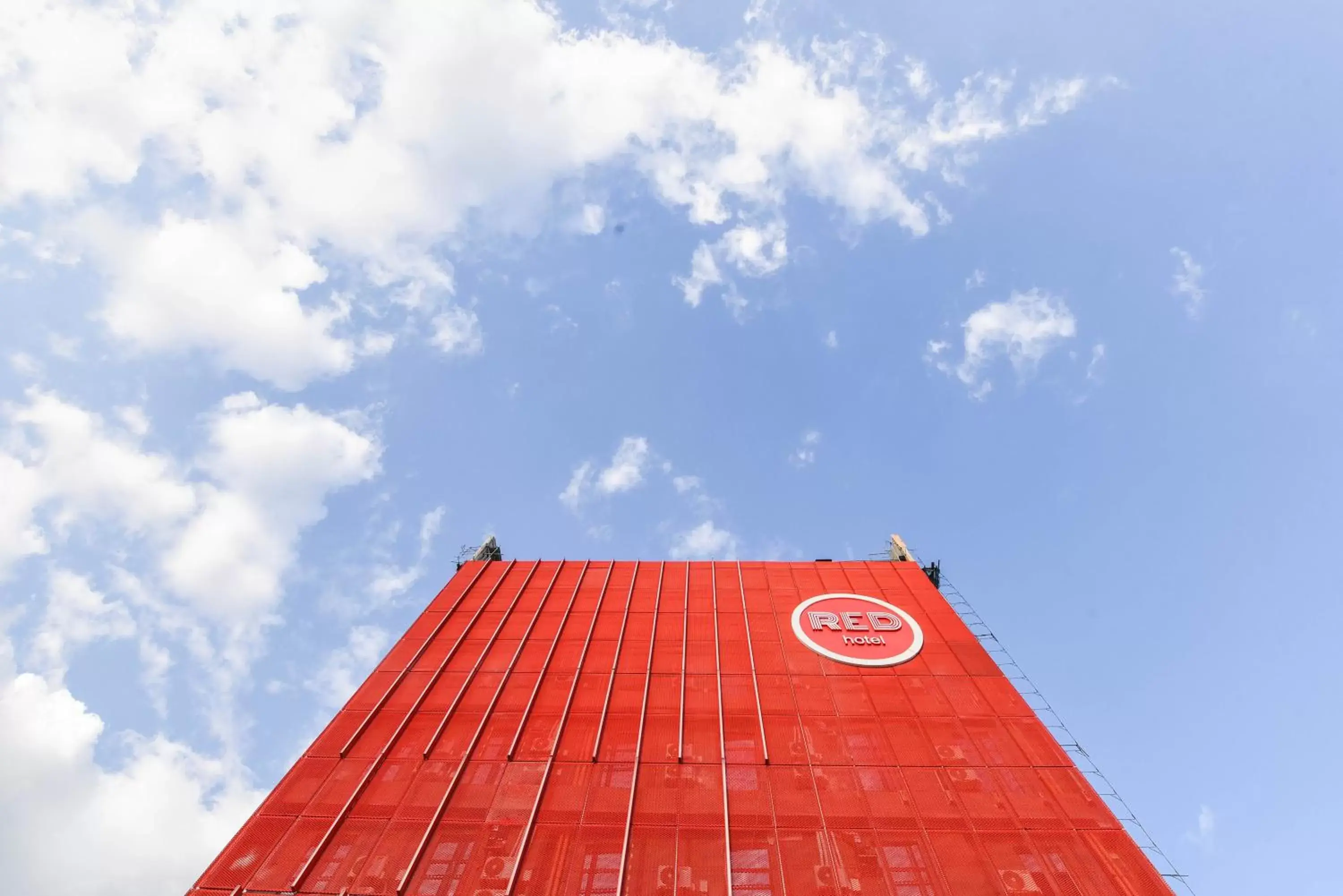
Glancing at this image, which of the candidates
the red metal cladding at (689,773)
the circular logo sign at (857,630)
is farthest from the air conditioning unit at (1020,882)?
the circular logo sign at (857,630)

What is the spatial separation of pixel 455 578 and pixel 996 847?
2953 cm

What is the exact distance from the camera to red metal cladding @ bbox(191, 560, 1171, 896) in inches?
743

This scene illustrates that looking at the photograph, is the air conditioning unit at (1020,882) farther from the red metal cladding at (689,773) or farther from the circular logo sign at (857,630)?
the circular logo sign at (857,630)

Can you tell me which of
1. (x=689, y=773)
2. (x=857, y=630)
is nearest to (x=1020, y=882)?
(x=689, y=773)

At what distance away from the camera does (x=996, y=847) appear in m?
19.9

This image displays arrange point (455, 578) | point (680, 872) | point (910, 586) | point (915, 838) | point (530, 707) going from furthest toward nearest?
point (455, 578), point (910, 586), point (530, 707), point (915, 838), point (680, 872)

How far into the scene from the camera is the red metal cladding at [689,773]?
1888 centimetres

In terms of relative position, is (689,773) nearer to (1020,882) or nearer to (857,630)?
(1020,882)

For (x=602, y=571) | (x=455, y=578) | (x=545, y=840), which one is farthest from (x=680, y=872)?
(x=455, y=578)

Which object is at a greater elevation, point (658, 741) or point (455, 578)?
point (455, 578)

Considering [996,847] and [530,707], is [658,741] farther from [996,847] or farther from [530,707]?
[996,847]

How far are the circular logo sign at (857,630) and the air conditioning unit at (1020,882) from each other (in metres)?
10.1

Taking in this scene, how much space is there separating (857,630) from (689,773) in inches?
486

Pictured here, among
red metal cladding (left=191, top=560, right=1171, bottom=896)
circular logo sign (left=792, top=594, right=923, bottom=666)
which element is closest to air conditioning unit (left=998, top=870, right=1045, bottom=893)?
red metal cladding (left=191, top=560, right=1171, bottom=896)
